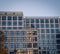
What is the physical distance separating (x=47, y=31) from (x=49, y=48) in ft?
4.65

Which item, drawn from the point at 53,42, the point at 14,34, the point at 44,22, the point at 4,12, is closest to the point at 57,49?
the point at 53,42

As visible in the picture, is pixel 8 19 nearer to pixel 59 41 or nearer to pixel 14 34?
pixel 14 34

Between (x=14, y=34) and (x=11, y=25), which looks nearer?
(x=14, y=34)

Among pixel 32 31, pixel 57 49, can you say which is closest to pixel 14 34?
pixel 32 31

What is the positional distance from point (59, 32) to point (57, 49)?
142 centimetres

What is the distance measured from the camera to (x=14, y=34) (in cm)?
1636

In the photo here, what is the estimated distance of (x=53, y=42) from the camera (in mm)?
18219

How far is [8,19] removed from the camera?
18.1 metres

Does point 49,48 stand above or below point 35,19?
below

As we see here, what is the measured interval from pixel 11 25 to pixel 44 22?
2.77 metres

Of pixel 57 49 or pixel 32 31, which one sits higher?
pixel 32 31

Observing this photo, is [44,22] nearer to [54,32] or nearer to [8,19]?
[54,32]

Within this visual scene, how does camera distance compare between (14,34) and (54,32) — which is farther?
(54,32)

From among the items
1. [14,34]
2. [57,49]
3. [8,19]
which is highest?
[8,19]
